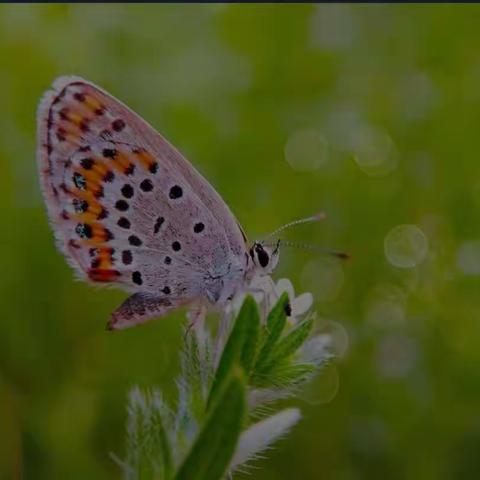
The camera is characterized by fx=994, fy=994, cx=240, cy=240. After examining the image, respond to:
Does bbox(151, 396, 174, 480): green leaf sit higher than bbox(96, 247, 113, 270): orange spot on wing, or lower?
lower

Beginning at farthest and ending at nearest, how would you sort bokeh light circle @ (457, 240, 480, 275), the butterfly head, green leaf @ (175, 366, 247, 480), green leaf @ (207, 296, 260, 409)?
bokeh light circle @ (457, 240, 480, 275) < the butterfly head < green leaf @ (207, 296, 260, 409) < green leaf @ (175, 366, 247, 480)

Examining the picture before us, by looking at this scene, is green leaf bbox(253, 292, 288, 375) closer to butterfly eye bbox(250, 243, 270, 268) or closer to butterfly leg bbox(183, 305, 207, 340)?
butterfly leg bbox(183, 305, 207, 340)

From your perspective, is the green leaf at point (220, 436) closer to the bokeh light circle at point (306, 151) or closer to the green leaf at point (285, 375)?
the green leaf at point (285, 375)

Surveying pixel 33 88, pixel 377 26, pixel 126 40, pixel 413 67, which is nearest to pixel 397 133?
pixel 413 67

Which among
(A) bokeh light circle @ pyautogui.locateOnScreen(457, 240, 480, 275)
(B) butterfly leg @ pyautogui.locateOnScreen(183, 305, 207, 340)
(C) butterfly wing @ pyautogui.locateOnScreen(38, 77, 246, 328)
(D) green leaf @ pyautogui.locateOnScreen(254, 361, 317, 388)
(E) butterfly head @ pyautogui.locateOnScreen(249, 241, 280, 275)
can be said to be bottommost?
(A) bokeh light circle @ pyautogui.locateOnScreen(457, 240, 480, 275)

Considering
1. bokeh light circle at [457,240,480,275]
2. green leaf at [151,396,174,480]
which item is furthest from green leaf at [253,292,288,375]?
bokeh light circle at [457,240,480,275]

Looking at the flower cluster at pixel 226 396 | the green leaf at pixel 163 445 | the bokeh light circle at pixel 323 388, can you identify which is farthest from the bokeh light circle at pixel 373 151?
the green leaf at pixel 163 445

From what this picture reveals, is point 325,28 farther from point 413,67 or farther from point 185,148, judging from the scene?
point 185,148
